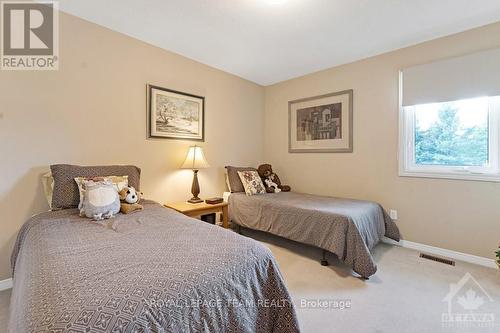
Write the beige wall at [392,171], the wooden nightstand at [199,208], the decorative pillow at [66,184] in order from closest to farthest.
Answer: the decorative pillow at [66,184] → the beige wall at [392,171] → the wooden nightstand at [199,208]

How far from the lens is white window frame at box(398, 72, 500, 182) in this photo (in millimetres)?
2234

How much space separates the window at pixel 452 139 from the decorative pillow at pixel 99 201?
9.88ft

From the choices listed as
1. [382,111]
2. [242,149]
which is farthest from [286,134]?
[382,111]

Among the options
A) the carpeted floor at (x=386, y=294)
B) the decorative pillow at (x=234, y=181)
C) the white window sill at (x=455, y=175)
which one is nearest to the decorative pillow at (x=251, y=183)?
the decorative pillow at (x=234, y=181)

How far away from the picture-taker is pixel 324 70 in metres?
3.37

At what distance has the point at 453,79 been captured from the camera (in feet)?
7.79

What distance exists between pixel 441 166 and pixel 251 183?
2.21m

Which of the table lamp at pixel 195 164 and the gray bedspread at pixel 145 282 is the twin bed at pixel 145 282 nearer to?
the gray bedspread at pixel 145 282

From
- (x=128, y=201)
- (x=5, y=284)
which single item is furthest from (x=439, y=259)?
(x=5, y=284)

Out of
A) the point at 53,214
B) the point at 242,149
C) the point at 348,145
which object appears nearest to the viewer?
the point at 53,214

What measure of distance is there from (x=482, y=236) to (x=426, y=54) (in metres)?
1.98

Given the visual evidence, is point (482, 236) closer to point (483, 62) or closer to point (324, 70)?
point (483, 62)

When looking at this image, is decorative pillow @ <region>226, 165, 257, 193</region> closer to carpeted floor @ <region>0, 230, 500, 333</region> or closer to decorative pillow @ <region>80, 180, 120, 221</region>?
carpeted floor @ <region>0, 230, 500, 333</region>

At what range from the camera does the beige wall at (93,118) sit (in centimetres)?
189
